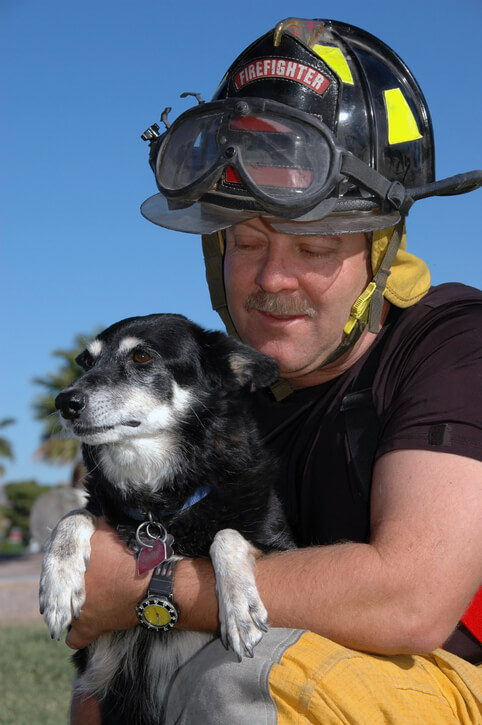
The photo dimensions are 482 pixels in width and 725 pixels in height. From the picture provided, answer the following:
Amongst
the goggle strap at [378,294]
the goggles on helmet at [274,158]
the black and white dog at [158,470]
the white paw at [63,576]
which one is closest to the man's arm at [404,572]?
the black and white dog at [158,470]

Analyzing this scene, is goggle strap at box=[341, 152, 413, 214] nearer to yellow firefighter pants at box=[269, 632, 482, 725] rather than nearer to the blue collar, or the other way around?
the blue collar

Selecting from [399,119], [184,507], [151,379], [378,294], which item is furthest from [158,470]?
[399,119]

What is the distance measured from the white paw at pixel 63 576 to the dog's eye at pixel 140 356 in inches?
30.3

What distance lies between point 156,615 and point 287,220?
1609mm

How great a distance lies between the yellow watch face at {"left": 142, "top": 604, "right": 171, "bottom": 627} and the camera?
261 cm

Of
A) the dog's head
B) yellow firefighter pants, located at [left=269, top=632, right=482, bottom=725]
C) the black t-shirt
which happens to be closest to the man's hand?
the dog's head

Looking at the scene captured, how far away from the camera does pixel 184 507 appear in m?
3.12

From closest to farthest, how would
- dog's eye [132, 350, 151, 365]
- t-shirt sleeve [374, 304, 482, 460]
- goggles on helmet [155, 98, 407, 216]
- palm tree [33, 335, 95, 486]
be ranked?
t-shirt sleeve [374, 304, 482, 460] < goggles on helmet [155, 98, 407, 216] < dog's eye [132, 350, 151, 365] < palm tree [33, 335, 95, 486]

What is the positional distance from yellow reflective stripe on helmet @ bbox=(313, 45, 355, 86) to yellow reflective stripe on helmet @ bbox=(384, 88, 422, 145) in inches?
7.2

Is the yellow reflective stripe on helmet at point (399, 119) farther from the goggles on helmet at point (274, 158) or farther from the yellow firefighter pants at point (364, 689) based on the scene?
the yellow firefighter pants at point (364, 689)

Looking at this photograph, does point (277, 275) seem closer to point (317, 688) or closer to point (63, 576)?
point (63, 576)

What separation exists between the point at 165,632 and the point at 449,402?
52.7 inches

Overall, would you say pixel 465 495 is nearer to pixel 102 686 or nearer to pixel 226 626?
pixel 226 626

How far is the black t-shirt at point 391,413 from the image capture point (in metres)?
2.49
